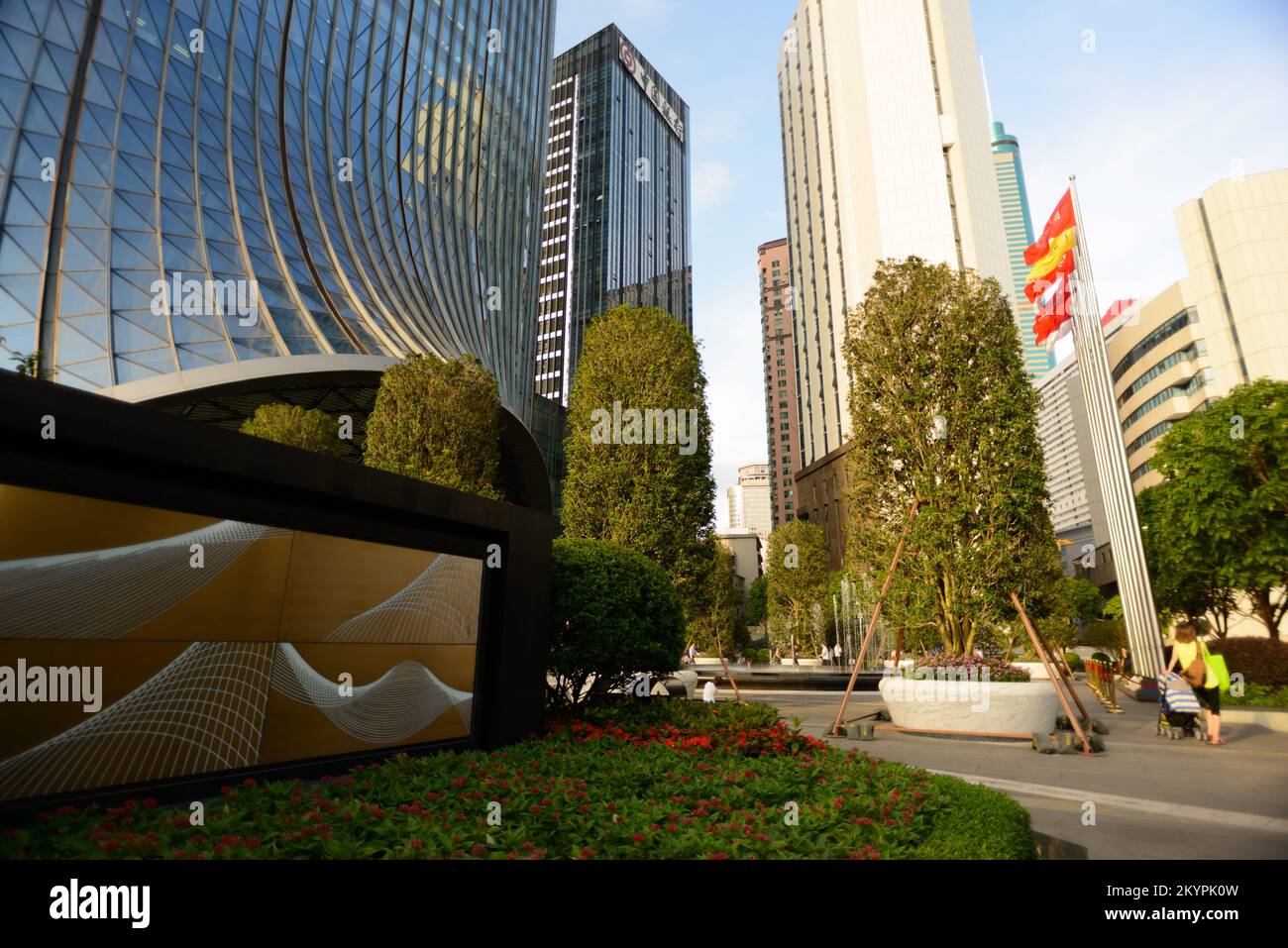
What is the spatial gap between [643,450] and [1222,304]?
191 feet

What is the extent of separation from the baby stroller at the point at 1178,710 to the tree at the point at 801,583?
115ft

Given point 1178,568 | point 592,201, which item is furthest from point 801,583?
point 592,201

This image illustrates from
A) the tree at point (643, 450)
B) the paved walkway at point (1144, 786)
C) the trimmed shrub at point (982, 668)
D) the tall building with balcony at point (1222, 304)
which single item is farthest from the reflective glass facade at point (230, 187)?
the tall building with balcony at point (1222, 304)

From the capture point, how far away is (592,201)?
13175cm

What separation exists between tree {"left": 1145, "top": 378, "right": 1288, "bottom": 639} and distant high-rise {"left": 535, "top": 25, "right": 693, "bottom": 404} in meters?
100

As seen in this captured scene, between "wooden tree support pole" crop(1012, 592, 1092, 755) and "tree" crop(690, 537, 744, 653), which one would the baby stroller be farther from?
"tree" crop(690, 537, 744, 653)

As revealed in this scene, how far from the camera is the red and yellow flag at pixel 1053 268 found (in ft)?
96.1

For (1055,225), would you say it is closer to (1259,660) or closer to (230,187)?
(1259,660)

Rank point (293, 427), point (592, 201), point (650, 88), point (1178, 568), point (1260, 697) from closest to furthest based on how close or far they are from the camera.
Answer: point (1260, 697) < point (1178, 568) < point (293, 427) < point (592, 201) < point (650, 88)

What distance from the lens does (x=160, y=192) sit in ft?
95.4

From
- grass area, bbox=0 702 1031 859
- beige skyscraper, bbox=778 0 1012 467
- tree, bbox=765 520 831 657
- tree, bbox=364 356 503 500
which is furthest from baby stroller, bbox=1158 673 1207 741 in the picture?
beige skyscraper, bbox=778 0 1012 467
